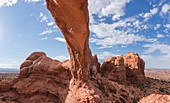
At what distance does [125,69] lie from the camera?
131 feet

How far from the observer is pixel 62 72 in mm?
26594

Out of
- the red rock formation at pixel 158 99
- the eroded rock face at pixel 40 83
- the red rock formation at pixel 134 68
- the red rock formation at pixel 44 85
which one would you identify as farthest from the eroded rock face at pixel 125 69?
the red rock formation at pixel 158 99

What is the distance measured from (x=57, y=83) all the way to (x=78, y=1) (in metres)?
16.8

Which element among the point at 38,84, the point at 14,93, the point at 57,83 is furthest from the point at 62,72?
the point at 14,93

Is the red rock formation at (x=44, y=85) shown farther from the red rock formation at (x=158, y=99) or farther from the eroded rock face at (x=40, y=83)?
the red rock formation at (x=158, y=99)

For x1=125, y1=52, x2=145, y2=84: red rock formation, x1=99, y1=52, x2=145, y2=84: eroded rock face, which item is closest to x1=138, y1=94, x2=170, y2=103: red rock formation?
x1=99, y1=52, x2=145, y2=84: eroded rock face

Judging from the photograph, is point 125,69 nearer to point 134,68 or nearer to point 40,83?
point 134,68

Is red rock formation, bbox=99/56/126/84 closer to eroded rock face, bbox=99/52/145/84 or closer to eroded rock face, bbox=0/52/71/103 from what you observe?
eroded rock face, bbox=99/52/145/84

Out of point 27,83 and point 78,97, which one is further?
point 27,83

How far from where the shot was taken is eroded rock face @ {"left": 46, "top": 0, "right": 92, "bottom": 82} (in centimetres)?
1238

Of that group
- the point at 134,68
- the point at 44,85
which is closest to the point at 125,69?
the point at 134,68

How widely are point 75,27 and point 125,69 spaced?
1106 inches

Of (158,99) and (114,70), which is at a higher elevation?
(114,70)

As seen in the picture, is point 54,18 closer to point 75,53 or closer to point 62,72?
point 75,53
